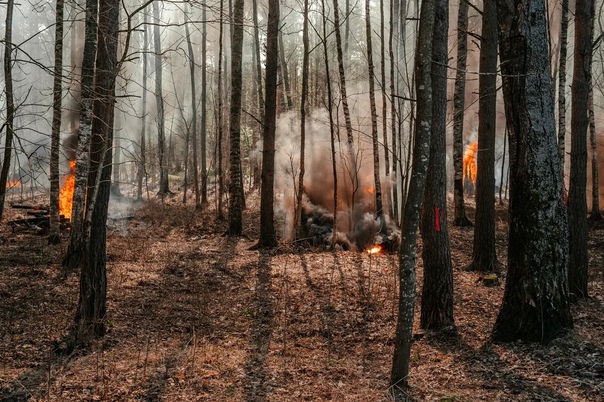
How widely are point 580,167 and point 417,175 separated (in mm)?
5023

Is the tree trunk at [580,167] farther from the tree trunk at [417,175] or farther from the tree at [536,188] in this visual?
the tree trunk at [417,175]

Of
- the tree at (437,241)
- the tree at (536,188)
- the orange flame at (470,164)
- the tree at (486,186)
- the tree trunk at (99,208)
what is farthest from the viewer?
the orange flame at (470,164)

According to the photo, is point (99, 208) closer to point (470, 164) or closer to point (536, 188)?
point (536, 188)

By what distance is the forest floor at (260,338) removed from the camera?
17.5ft

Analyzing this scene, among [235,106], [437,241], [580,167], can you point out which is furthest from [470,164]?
[437,241]

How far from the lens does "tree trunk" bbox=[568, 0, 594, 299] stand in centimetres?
818

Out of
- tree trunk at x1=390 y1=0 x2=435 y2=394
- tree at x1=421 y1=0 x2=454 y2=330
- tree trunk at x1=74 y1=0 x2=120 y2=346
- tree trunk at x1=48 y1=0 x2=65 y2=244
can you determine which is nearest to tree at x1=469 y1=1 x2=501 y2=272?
tree at x1=421 y1=0 x2=454 y2=330

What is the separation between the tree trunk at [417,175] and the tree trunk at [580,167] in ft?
Result: 14.8

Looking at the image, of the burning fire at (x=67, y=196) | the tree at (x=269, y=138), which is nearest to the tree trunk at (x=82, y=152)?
the tree at (x=269, y=138)

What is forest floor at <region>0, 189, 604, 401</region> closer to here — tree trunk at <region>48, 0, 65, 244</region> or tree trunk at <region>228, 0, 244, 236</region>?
tree trunk at <region>48, 0, 65, 244</region>

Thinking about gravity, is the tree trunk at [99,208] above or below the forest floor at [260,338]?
above

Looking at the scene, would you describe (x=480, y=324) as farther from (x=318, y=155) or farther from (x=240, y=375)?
(x=318, y=155)

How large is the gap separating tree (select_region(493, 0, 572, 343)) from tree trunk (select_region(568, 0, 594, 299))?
2.59m

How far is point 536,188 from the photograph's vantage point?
5891 mm
